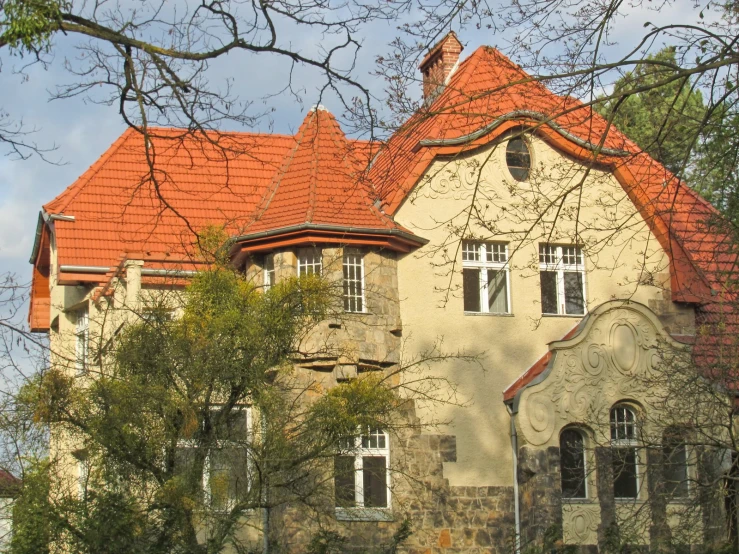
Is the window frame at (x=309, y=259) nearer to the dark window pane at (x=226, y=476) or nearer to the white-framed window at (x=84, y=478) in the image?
the dark window pane at (x=226, y=476)

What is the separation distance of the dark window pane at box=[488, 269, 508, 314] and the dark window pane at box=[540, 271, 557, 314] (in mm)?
670

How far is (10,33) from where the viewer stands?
7773 millimetres

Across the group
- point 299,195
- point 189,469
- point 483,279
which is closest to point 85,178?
point 299,195

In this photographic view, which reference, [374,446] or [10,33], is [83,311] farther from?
[10,33]

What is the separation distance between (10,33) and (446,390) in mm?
11124

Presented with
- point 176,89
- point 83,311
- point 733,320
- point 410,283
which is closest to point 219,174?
point 83,311

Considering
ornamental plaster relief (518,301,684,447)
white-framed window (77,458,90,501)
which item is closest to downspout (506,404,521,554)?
ornamental plaster relief (518,301,684,447)

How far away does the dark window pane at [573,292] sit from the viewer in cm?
1900

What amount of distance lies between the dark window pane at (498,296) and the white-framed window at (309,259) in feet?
9.42

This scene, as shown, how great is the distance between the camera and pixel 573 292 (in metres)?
19.1

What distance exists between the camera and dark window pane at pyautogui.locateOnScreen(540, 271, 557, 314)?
18.9 meters

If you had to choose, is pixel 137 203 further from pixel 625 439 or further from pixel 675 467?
pixel 675 467

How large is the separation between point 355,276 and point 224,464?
6335mm

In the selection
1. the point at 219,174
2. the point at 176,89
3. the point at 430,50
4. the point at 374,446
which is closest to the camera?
the point at 176,89
